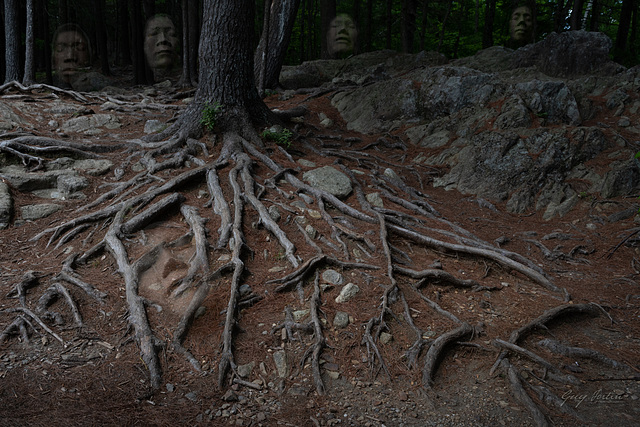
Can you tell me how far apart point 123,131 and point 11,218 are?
152 inches

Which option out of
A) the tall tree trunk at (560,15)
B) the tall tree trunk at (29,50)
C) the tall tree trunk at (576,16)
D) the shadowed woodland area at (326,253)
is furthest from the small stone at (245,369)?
the tall tree trunk at (560,15)

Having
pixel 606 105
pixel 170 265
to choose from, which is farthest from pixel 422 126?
pixel 170 265

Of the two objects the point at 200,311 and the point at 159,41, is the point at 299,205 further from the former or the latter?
the point at 159,41

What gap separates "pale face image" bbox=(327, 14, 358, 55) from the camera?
1847 cm

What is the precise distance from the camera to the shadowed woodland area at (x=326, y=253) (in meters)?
3.55

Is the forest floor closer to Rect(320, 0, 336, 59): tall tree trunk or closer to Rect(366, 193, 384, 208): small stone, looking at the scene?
Rect(366, 193, 384, 208): small stone

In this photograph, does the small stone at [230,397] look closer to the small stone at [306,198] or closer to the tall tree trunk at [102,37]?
the small stone at [306,198]

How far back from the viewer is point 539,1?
2102 centimetres

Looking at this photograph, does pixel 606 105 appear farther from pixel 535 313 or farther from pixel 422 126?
pixel 535 313

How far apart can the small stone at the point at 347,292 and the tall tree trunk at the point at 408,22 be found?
54.5 ft

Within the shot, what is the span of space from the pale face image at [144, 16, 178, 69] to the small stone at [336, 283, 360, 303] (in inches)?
701

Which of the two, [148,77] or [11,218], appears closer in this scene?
[11,218]

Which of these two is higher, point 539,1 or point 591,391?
point 539,1

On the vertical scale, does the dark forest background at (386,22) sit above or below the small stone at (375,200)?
above
